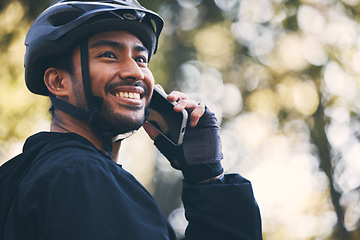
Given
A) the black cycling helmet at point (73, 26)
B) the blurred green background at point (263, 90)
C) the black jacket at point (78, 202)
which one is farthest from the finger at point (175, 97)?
the blurred green background at point (263, 90)

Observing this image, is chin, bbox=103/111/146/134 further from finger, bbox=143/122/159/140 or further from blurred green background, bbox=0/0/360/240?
blurred green background, bbox=0/0/360/240

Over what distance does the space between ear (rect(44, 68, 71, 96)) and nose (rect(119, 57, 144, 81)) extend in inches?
13.5

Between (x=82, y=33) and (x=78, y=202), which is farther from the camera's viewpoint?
(x=82, y=33)

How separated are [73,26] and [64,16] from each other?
247 mm

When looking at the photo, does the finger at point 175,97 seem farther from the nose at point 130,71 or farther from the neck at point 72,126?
the neck at point 72,126

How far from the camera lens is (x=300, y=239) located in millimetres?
12500

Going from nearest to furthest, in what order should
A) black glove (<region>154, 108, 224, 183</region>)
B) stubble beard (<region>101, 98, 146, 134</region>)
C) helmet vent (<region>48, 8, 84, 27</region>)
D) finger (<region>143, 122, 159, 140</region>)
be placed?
stubble beard (<region>101, 98, 146, 134</region>) < helmet vent (<region>48, 8, 84, 27</region>) < black glove (<region>154, 108, 224, 183</region>) < finger (<region>143, 122, 159, 140</region>)

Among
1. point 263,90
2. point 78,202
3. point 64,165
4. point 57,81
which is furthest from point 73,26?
point 263,90

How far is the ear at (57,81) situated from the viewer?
2.84 meters

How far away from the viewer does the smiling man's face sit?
109 inches

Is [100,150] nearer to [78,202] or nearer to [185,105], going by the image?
[78,202]

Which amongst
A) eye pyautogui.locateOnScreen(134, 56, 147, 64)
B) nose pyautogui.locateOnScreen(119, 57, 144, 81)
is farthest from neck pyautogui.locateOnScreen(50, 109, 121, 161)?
eye pyautogui.locateOnScreen(134, 56, 147, 64)

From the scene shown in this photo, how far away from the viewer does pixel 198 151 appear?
3445mm

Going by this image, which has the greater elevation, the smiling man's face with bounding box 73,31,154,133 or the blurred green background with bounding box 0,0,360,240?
the smiling man's face with bounding box 73,31,154,133
